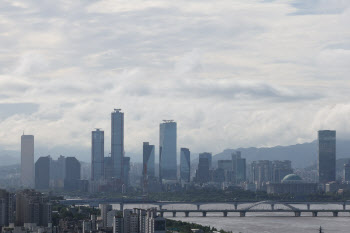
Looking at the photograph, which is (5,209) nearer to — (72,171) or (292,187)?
(292,187)

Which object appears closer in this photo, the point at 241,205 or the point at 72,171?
the point at 241,205

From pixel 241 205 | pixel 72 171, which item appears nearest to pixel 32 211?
pixel 241 205

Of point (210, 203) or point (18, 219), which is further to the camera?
point (210, 203)

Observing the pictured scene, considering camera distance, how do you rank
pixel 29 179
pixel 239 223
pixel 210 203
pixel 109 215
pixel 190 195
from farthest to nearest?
pixel 29 179 → pixel 190 195 → pixel 210 203 → pixel 239 223 → pixel 109 215

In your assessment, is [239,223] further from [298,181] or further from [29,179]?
[29,179]

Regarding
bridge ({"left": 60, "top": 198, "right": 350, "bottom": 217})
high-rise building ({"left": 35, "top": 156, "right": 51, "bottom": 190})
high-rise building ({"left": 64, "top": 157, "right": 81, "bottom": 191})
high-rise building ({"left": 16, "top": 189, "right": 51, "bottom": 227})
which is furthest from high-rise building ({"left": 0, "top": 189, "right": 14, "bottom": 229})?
high-rise building ({"left": 35, "top": 156, "right": 51, "bottom": 190})

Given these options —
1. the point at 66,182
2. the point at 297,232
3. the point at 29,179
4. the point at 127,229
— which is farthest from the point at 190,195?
the point at 127,229

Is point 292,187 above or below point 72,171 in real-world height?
below

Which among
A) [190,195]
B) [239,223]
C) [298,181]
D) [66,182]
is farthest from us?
[66,182]
